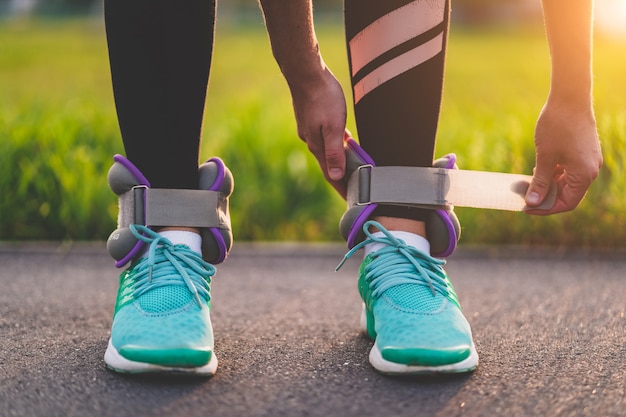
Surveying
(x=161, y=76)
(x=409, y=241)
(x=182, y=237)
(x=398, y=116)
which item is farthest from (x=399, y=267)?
(x=161, y=76)

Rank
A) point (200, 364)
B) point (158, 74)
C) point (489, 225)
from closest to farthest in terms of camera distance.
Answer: point (200, 364), point (158, 74), point (489, 225)

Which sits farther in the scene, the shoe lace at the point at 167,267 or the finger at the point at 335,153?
the finger at the point at 335,153

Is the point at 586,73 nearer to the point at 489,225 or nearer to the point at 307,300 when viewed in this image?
the point at 307,300

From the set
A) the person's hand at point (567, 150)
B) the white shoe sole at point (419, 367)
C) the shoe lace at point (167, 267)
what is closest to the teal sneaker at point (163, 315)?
the shoe lace at point (167, 267)

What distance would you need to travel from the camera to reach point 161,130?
124 cm

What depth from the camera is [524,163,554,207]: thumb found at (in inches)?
51.3

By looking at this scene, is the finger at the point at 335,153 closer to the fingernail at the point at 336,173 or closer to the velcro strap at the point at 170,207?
the fingernail at the point at 336,173

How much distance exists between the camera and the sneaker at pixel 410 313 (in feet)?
3.71

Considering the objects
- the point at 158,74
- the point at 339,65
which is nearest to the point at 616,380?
the point at 158,74

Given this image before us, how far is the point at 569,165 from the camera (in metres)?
1.27

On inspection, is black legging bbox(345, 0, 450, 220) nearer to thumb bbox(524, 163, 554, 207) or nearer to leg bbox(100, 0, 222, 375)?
thumb bbox(524, 163, 554, 207)

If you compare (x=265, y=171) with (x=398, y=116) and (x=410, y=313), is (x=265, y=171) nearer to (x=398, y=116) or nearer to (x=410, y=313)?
(x=398, y=116)

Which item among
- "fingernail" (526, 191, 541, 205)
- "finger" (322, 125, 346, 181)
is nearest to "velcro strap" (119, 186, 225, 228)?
"finger" (322, 125, 346, 181)

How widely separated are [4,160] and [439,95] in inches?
69.8
